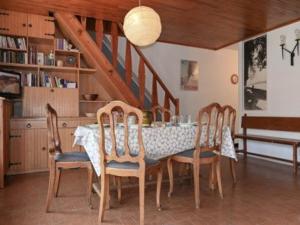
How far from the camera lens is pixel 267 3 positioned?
12.8 ft

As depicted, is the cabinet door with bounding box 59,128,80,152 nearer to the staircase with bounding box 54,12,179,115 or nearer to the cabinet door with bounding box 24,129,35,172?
the cabinet door with bounding box 24,129,35,172

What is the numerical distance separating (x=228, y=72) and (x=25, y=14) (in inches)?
216

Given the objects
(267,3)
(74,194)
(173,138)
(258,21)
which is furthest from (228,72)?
(74,194)

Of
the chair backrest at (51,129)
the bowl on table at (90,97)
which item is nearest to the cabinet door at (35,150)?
the bowl on table at (90,97)

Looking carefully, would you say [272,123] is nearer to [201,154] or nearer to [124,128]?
[201,154]

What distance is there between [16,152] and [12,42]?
1697 mm

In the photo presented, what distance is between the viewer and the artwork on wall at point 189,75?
22.1 ft

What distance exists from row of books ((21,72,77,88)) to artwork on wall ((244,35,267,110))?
3.59m

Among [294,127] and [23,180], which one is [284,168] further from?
[23,180]

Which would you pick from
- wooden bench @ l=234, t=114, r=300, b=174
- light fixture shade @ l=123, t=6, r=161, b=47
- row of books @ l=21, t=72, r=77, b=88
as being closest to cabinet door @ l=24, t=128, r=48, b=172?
row of books @ l=21, t=72, r=77, b=88

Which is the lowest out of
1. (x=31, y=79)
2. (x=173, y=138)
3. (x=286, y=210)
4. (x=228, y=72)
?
(x=286, y=210)

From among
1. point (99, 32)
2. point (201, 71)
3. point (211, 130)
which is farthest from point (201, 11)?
point (201, 71)

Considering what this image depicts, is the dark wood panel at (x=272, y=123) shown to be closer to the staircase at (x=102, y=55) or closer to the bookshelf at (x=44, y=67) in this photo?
the staircase at (x=102, y=55)

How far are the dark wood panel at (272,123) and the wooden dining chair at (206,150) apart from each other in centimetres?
233
